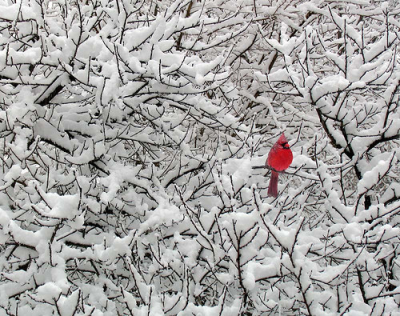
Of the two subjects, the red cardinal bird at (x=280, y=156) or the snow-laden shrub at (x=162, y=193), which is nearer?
the snow-laden shrub at (x=162, y=193)

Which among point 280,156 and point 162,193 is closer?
point 280,156

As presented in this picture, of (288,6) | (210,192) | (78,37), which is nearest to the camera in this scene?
(78,37)

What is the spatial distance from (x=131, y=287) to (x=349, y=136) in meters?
2.22

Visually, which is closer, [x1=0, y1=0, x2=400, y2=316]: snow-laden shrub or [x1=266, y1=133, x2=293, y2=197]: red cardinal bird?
[x1=0, y1=0, x2=400, y2=316]: snow-laden shrub

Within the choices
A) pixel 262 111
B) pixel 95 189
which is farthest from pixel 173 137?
pixel 262 111

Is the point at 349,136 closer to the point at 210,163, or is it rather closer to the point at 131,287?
the point at 210,163

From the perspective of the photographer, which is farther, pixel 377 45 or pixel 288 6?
pixel 288 6

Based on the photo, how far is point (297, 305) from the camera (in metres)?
3.25

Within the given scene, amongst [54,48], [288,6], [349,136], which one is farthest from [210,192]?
[288,6]

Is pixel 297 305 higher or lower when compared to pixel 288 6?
lower

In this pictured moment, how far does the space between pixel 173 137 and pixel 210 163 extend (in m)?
0.44

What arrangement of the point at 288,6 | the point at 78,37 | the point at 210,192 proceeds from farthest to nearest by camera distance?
the point at 288,6, the point at 210,192, the point at 78,37

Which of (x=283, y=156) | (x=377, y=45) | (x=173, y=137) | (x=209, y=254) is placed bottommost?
(x=209, y=254)

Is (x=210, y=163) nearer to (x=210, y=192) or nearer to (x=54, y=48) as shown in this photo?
(x=210, y=192)
